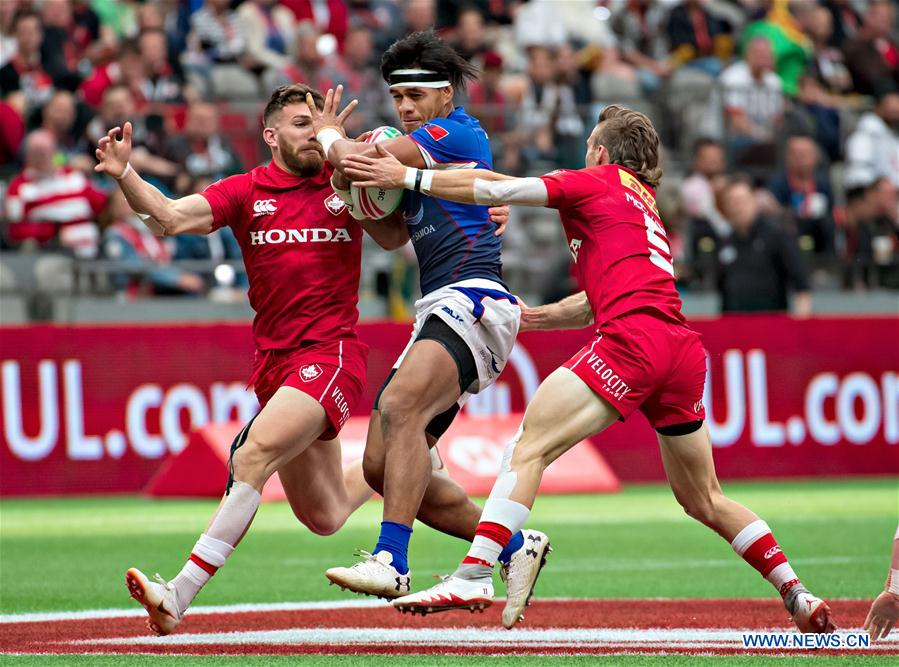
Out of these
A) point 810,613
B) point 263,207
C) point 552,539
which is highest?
point 263,207

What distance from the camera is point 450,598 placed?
271 inches

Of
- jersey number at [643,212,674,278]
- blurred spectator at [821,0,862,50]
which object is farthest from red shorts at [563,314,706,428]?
blurred spectator at [821,0,862,50]

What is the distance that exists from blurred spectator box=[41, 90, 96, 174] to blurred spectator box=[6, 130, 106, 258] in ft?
1.26

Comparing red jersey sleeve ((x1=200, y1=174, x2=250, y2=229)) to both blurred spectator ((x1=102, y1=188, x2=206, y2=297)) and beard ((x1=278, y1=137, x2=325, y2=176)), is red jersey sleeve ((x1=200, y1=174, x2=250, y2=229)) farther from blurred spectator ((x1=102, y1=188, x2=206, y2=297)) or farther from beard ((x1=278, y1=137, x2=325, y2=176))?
blurred spectator ((x1=102, y1=188, x2=206, y2=297))

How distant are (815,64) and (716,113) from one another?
326 cm

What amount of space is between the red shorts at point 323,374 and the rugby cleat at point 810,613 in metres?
2.32

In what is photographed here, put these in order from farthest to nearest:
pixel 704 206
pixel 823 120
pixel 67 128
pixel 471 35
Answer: pixel 823 120, pixel 471 35, pixel 704 206, pixel 67 128

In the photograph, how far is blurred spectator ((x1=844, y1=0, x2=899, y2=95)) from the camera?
926 inches

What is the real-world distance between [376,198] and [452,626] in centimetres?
213

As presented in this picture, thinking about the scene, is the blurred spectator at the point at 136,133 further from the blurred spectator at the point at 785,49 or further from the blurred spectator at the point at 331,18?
the blurred spectator at the point at 785,49

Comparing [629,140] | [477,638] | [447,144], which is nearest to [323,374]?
[447,144]

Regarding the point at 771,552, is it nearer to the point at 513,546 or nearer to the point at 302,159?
the point at 513,546

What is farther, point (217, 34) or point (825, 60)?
point (825, 60)

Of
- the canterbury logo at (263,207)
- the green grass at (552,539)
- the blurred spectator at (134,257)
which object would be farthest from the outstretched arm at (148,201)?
the blurred spectator at (134,257)
